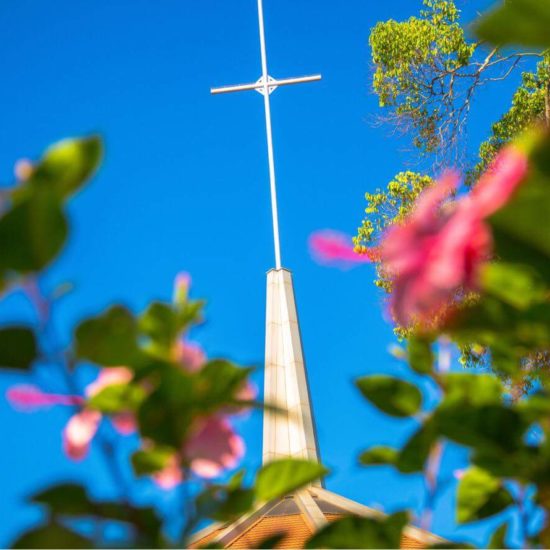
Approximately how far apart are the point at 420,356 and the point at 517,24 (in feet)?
0.85

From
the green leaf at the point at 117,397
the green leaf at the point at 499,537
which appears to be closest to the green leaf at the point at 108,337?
the green leaf at the point at 117,397

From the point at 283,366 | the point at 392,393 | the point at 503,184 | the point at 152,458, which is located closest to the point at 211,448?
the point at 152,458

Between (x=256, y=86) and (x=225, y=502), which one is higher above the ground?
(x=256, y=86)

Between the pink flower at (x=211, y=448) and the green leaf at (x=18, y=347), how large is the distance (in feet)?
0.37

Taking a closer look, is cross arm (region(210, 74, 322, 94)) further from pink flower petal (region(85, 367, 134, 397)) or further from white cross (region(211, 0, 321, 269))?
pink flower petal (region(85, 367, 134, 397))

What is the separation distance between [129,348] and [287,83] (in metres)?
11.5

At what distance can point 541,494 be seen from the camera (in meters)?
0.55

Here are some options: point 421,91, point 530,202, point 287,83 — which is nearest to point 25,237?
point 530,202

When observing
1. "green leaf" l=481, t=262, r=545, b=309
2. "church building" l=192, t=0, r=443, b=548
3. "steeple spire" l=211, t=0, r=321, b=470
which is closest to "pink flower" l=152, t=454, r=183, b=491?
"green leaf" l=481, t=262, r=545, b=309

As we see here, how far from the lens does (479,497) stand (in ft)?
2.15

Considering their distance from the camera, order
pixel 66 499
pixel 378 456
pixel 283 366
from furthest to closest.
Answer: pixel 283 366, pixel 378 456, pixel 66 499

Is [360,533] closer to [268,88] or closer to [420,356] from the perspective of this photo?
[420,356]

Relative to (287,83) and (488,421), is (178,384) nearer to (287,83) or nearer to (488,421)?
(488,421)

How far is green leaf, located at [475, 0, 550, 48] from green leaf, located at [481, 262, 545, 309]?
155 mm
